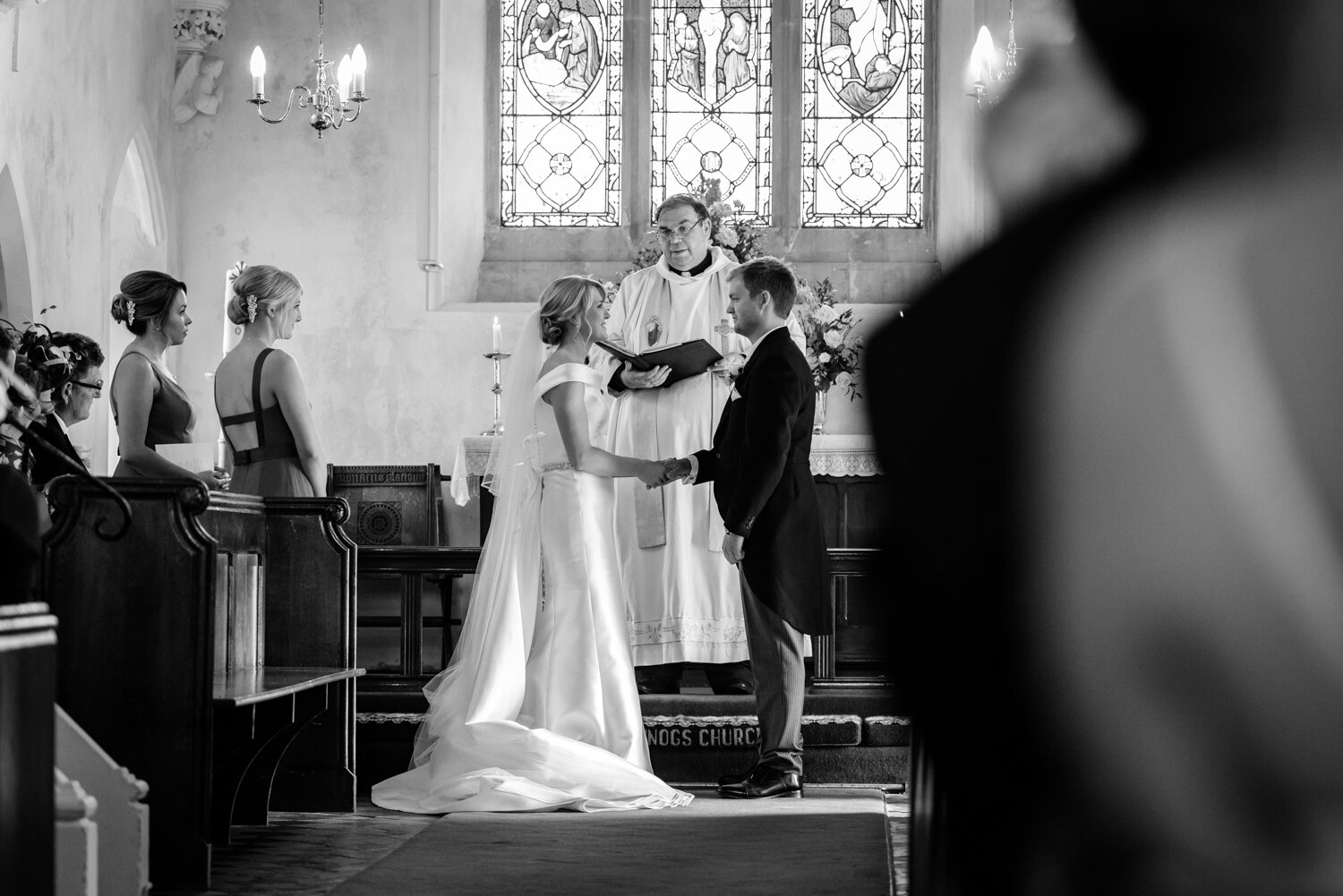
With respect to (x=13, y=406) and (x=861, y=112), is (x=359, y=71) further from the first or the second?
(x=13, y=406)

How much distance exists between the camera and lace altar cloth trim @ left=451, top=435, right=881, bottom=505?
333 inches

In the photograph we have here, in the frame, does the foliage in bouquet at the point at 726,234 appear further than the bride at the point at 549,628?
Yes

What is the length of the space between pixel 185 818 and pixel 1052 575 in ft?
11.1

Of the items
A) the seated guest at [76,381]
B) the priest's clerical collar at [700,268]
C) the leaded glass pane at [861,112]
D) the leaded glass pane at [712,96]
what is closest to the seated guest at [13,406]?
the seated guest at [76,381]

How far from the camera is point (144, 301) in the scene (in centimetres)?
530

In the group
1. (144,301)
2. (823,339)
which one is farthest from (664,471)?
(823,339)

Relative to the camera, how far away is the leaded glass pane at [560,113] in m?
11.2

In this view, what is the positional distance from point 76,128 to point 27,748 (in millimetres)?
7543

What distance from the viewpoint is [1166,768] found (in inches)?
31.4

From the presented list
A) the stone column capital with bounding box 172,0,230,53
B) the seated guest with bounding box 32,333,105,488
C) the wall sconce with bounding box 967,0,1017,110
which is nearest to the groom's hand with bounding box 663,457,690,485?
the seated guest with bounding box 32,333,105,488

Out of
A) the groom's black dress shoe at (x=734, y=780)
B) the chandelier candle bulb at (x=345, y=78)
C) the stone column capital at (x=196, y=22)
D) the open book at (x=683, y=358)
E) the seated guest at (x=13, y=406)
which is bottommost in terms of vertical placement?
the groom's black dress shoe at (x=734, y=780)

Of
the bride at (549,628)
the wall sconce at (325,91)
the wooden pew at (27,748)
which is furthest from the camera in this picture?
the wall sconce at (325,91)

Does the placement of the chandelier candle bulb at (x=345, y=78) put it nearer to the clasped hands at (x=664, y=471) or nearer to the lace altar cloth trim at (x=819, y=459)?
the lace altar cloth trim at (x=819, y=459)

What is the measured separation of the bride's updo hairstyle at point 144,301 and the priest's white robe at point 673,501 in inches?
89.1
